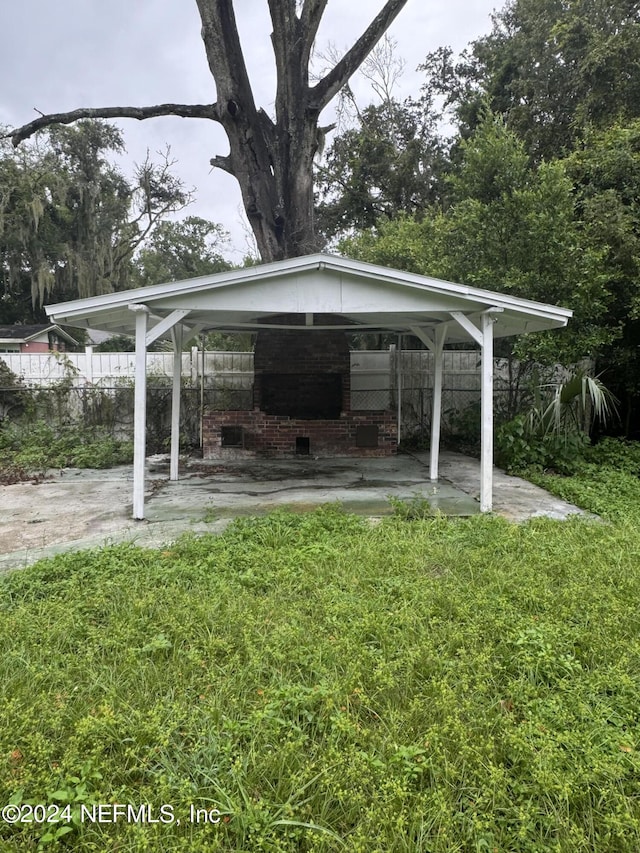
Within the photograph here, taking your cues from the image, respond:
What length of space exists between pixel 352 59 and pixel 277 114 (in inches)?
64.8

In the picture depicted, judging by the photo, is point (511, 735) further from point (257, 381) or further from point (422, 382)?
point (422, 382)

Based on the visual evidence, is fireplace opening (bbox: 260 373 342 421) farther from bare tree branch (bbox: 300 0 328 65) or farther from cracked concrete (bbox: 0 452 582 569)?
bare tree branch (bbox: 300 0 328 65)

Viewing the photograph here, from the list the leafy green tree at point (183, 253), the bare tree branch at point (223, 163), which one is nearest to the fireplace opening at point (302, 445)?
the bare tree branch at point (223, 163)

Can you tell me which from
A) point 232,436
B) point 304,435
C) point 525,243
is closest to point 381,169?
point 525,243

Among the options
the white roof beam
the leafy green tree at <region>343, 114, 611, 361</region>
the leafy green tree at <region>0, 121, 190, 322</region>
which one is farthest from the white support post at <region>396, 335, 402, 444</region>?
the leafy green tree at <region>0, 121, 190, 322</region>

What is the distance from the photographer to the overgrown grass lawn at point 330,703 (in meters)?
1.60

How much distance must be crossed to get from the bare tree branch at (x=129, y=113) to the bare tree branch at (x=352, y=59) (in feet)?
6.34

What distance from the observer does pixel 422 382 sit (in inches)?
410

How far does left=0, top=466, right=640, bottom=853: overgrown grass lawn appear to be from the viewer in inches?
62.9

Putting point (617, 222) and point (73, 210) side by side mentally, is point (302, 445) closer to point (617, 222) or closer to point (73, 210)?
point (617, 222)

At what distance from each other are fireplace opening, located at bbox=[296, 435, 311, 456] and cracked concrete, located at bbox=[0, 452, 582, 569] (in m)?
0.60

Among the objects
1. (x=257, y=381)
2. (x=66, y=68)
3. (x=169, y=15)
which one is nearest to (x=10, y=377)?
(x=257, y=381)

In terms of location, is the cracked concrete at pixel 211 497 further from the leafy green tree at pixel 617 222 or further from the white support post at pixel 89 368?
the leafy green tree at pixel 617 222

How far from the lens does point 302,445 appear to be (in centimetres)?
914
